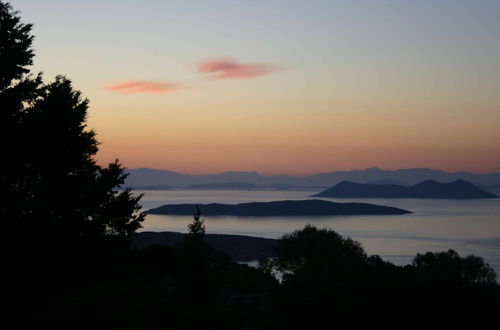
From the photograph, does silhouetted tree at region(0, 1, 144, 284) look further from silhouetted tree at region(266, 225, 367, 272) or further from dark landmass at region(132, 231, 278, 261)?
dark landmass at region(132, 231, 278, 261)

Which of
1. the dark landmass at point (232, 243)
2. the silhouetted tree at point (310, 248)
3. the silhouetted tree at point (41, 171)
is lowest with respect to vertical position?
the dark landmass at point (232, 243)

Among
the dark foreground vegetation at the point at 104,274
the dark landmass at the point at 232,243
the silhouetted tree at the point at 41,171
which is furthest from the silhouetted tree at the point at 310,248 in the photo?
the dark landmass at the point at 232,243

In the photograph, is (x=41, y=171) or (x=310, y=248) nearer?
(x=41, y=171)

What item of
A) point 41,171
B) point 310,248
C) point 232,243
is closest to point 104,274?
point 41,171

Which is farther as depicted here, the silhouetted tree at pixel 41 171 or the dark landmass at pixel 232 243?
the dark landmass at pixel 232 243

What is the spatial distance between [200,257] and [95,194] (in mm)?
9553

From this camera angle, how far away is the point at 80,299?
28.4 m

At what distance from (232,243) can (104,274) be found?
127 metres

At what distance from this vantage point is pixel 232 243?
16275cm

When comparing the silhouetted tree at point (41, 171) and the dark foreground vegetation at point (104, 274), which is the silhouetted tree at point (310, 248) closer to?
the dark foreground vegetation at point (104, 274)

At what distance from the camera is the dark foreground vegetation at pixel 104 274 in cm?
2069

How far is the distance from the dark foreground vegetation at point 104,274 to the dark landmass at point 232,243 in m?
104

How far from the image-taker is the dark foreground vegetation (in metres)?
20.7

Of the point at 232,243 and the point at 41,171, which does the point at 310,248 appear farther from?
the point at 232,243
